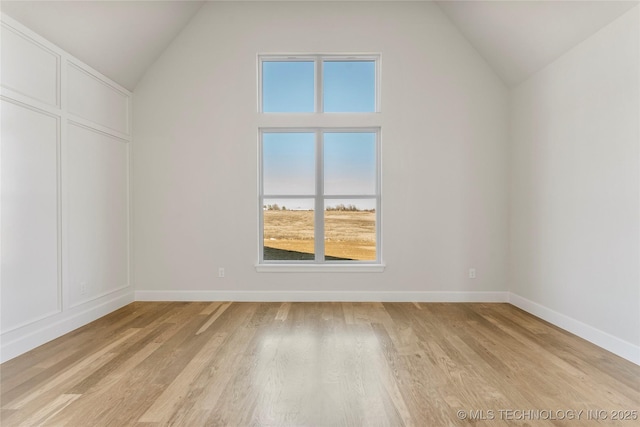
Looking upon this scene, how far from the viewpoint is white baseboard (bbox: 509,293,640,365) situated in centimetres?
269

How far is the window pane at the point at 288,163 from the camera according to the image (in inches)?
183

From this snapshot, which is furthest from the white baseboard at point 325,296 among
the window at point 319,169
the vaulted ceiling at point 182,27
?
the vaulted ceiling at point 182,27

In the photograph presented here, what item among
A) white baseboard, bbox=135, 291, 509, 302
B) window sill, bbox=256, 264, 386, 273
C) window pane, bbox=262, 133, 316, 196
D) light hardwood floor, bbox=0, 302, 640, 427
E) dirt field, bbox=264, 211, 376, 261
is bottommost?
light hardwood floor, bbox=0, 302, 640, 427

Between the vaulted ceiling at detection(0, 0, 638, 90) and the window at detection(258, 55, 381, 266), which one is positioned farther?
the window at detection(258, 55, 381, 266)

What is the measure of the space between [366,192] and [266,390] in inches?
116

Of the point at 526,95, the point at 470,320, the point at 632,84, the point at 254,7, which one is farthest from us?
the point at 254,7

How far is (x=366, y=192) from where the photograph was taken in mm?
4629

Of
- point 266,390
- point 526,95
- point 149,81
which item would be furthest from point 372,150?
point 266,390

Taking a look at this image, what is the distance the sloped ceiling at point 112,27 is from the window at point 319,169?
1.16m

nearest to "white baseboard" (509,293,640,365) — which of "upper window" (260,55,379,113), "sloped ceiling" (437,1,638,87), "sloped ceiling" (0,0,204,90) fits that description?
"sloped ceiling" (437,1,638,87)

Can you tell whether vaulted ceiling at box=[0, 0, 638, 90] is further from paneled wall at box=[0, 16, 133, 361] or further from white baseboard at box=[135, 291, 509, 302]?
white baseboard at box=[135, 291, 509, 302]

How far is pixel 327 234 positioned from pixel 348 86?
1.96 metres

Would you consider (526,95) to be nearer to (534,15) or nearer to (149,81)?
(534,15)

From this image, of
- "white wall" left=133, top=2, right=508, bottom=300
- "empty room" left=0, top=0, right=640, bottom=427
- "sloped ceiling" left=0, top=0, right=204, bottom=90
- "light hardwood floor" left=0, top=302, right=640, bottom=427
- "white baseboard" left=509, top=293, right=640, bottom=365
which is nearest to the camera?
"light hardwood floor" left=0, top=302, right=640, bottom=427
